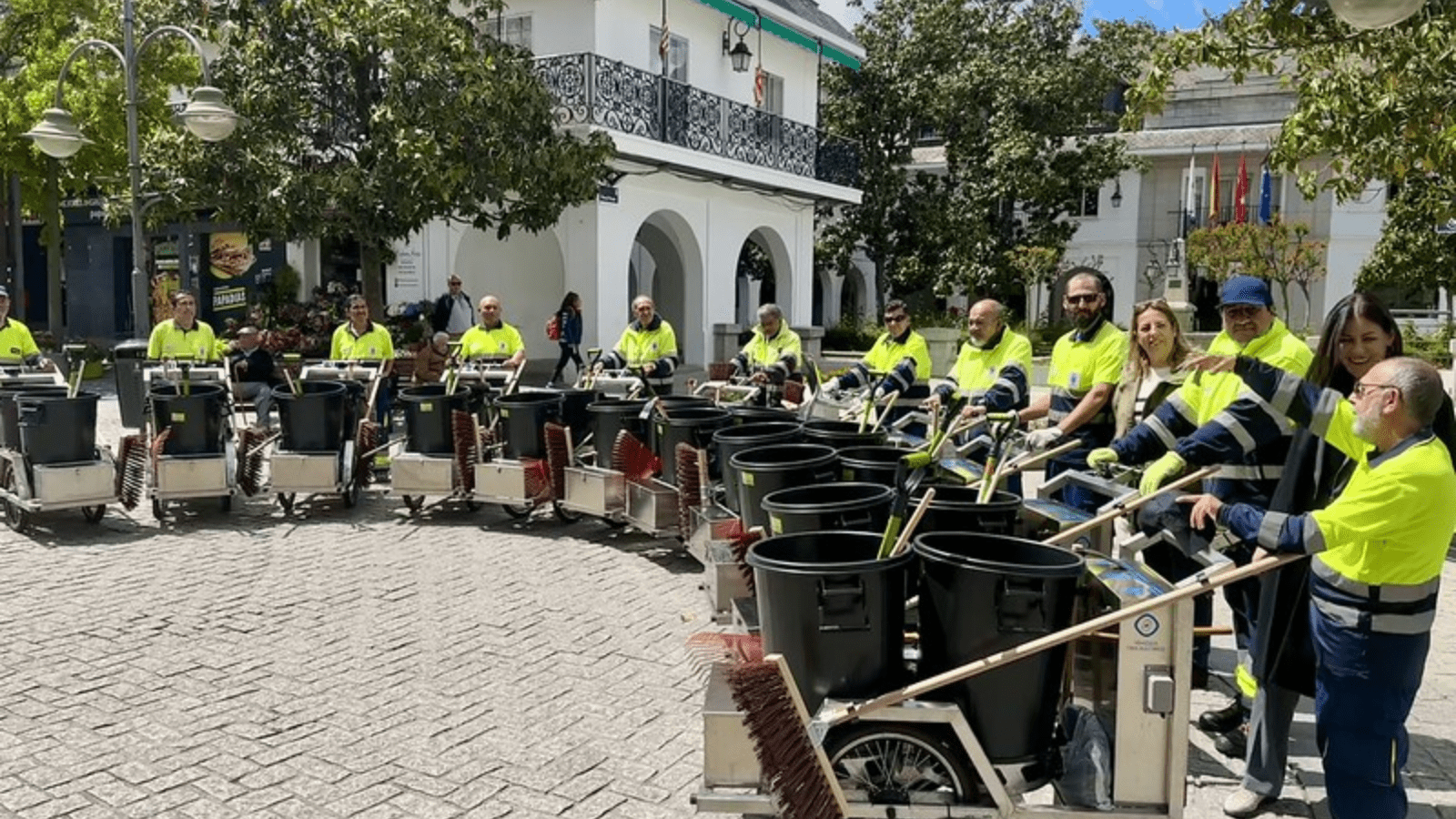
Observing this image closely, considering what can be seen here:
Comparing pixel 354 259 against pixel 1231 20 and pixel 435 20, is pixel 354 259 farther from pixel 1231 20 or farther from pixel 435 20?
pixel 1231 20

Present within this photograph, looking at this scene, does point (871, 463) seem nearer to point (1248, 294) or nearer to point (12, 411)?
point (1248, 294)

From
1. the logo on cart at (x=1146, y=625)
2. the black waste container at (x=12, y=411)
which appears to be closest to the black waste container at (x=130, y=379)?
the black waste container at (x=12, y=411)

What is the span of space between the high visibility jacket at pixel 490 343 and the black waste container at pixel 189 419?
2328 mm

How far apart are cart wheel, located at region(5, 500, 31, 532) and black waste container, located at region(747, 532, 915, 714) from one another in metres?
7.00

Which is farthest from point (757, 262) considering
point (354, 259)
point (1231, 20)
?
point (1231, 20)

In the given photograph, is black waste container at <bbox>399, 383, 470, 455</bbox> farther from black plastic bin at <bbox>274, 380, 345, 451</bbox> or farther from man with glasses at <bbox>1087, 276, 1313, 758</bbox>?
man with glasses at <bbox>1087, 276, 1313, 758</bbox>

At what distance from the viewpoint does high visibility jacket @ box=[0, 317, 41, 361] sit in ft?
33.0

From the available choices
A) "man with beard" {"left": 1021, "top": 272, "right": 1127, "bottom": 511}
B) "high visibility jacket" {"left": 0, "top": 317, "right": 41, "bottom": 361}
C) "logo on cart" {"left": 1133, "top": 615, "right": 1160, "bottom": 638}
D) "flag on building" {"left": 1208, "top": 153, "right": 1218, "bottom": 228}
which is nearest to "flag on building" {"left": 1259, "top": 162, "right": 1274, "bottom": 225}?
"flag on building" {"left": 1208, "top": 153, "right": 1218, "bottom": 228}

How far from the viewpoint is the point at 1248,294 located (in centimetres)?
446

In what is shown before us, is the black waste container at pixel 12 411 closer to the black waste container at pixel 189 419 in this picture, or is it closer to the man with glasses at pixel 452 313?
the black waste container at pixel 189 419

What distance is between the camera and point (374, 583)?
22.8 ft

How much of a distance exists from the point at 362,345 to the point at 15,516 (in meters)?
3.01

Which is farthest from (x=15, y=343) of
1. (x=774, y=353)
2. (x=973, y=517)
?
(x=973, y=517)

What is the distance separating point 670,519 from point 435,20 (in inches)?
316
